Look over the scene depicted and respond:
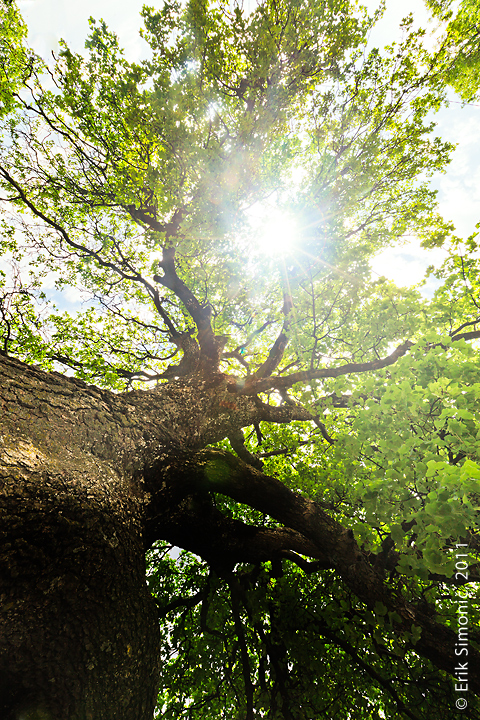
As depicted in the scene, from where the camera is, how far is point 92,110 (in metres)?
5.72

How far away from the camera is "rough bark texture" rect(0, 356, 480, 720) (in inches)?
70.2

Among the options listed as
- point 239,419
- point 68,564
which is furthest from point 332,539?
point 68,564

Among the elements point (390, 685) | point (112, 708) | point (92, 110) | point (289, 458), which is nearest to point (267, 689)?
point (390, 685)

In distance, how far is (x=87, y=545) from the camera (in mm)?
2139

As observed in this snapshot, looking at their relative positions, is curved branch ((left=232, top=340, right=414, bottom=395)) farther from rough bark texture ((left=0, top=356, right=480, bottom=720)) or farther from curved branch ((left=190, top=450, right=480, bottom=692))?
rough bark texture ((left=0, top=356, right=480, bottom=720))

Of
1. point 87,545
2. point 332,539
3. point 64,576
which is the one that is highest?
point 332,539

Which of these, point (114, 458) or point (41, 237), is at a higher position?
point (41, 237)

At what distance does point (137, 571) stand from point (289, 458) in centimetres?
597

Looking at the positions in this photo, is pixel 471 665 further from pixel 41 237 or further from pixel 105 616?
pixel 41 237

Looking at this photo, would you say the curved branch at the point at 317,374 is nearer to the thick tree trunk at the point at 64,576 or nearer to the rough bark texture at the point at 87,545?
the rough bark texture at the point at 87,545

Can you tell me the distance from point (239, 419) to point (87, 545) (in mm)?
3337

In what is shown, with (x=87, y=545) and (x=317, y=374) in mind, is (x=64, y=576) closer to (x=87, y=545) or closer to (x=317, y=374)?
(x=87, y=545)

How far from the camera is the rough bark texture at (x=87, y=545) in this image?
1.78m

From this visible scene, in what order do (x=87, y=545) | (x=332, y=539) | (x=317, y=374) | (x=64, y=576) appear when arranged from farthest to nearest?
(x=317, y=374)
(x=332, y=539)
(x=87, y=545)
(x=64, y=576)
